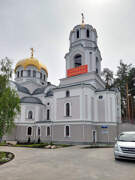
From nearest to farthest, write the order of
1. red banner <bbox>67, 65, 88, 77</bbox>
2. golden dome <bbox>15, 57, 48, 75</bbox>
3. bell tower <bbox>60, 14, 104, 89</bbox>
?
red banner <bbox>67, 65, 88, 77</bbox> < bell tower <bbox>60, 14, 104, 89</bbox> < golden dome <bbox>15, 57, 48, 75</bbox>

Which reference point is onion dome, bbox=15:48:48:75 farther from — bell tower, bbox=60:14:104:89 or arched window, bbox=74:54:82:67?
arched window, bbox=74:54:82:67

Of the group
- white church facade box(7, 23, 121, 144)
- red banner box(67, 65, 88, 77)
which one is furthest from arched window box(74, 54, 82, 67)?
red banner box(67, 65, 88, 77)

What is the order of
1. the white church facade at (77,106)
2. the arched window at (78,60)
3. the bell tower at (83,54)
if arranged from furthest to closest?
1. the arched window at (78,60)
2. the bell tower at (83,54)
3. the white church facade at (77,106)

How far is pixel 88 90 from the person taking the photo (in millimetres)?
23266

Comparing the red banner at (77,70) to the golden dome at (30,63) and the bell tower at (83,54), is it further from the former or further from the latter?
the golden dome at (30,63)

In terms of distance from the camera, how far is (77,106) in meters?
22.8

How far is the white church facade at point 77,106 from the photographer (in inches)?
886

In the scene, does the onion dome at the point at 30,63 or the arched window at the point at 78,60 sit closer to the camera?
the arched window at the point at 78,60

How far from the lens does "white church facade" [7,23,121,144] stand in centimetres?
2252

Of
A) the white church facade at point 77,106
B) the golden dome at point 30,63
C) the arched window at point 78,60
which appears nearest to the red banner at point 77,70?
the white church facade at point 77,106

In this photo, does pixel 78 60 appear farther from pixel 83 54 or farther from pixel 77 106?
pixel 77 106

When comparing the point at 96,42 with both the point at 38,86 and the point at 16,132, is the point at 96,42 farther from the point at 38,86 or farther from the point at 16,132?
the point at 16,132

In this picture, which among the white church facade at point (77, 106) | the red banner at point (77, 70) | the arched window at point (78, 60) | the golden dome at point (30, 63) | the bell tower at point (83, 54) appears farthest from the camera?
the golden dome at point (30, 63)

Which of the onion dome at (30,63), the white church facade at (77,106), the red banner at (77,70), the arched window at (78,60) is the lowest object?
the white church facade at (77,106)
